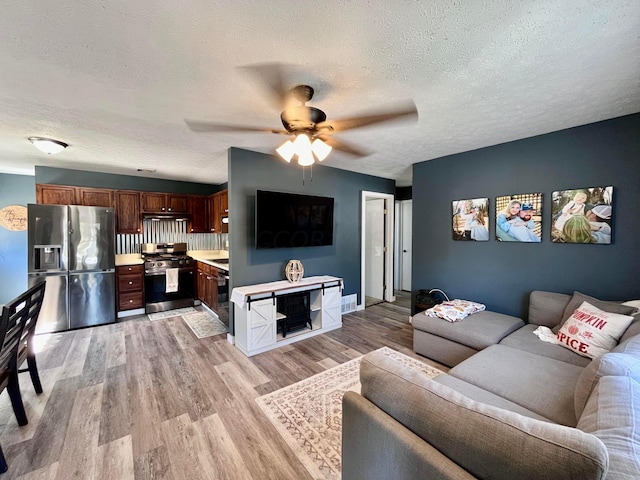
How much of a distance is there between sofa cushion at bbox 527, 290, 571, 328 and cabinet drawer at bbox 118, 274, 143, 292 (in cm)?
581

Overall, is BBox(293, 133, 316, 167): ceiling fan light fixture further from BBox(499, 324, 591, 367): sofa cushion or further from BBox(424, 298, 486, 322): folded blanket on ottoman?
BBox(499, 324, 591, 367): sofa cushion

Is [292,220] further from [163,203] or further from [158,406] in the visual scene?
[163,203]

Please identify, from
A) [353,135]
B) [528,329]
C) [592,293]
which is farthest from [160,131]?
[592,293]

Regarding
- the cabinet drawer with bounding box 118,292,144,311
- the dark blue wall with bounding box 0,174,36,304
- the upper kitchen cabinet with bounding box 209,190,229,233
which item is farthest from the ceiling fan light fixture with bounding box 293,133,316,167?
the dark blue wall with bounding box 0,174,36,304

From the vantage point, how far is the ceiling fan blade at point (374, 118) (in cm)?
222

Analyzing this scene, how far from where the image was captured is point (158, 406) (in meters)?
2.18

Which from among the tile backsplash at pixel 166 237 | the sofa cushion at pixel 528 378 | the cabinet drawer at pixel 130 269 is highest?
the tile backsplash at pixel 166 237

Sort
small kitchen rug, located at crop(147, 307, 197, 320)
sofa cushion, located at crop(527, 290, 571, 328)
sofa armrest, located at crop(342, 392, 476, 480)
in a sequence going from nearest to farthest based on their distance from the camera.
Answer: sofa armrest, located at crop(342, 392, 476, 480) < sofa cushion, located at crop(527, 290, 571, 328) < small kitchen rug, located at crop(147, 307, 197, 320)

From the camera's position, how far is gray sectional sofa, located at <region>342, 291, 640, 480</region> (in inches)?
27.5

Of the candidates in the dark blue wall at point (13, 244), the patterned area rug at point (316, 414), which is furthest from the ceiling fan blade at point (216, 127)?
the dark blue wall at point (13, 244)

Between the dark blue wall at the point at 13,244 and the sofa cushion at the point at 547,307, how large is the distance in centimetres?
836

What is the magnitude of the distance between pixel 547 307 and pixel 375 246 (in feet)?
10.3

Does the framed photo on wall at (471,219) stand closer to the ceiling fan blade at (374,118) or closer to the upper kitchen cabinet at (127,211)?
the ceiling fan blade at (374,118)

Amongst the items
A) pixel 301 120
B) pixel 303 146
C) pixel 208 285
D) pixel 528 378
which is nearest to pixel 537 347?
pixel 528 378
